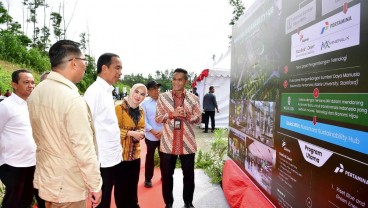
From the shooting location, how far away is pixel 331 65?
1611 millimetres

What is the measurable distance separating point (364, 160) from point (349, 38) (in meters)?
0.63

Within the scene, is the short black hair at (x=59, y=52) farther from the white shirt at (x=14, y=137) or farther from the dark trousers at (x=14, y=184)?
the dark trousers at (x=14, y=184)

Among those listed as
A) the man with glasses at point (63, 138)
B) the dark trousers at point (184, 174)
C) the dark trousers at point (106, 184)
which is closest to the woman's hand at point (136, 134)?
the dark trousers at point (106, 184)

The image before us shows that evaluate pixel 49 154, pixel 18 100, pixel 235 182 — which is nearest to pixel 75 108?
pixel 49 154

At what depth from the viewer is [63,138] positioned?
1790mm

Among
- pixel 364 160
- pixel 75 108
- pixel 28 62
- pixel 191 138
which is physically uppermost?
pixel 28 62

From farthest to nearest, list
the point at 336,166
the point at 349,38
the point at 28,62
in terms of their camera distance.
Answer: the point at 28,62 < the point at 336,166 < the point at 349,38

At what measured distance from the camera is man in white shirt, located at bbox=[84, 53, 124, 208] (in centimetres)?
252

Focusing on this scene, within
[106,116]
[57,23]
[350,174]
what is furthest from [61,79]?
[57,23]

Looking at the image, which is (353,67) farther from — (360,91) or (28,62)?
(28,62)

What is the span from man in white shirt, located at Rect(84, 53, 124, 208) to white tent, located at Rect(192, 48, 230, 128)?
7.74 metres

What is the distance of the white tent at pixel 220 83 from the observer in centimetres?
1030

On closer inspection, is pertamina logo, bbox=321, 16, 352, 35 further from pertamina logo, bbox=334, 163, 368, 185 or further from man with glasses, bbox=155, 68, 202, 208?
man with glasses, bbox=155, 68, 202, 208

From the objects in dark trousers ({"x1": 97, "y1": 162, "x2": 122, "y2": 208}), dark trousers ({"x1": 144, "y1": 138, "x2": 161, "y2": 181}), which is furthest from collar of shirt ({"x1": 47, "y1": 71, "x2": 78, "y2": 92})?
dark trousers ({"x1": 144, "y1": 138, "x2": 161, "y2": 181})
